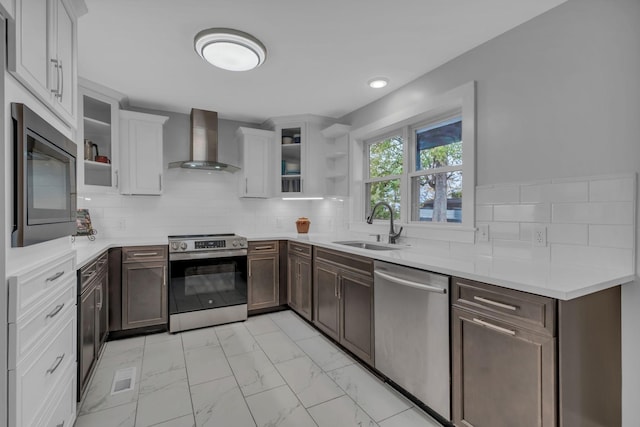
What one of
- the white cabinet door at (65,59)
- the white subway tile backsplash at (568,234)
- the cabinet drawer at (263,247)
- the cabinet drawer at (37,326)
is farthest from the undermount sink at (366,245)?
the white cabinet door at (65,59)

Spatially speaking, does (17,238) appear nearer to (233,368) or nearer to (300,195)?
(233,368)

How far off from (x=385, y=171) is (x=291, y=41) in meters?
1.70

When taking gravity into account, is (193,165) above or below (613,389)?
above

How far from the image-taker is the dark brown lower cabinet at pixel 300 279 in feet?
10.4

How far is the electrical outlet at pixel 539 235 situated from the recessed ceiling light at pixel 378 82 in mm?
1718

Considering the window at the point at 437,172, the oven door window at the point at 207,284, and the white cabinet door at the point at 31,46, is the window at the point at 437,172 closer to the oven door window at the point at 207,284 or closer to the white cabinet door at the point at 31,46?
the oven door window at the point at 207,284

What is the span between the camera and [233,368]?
2.35 metres

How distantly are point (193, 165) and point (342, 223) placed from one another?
1845mm

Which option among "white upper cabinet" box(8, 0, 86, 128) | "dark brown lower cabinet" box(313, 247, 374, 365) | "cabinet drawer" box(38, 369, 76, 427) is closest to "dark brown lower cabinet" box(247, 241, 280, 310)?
"dark brown lower cabinet" box(313, 247, 374, 365)

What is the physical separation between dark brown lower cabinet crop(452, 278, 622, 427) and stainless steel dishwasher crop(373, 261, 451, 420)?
74 millimetres

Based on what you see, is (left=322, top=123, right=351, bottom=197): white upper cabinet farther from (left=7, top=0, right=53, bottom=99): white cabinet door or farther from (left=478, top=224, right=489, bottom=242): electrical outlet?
(left=7, top=0, right=53, bottom=99): white cabinet door

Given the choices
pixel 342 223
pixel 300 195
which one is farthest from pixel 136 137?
pixel 342 223

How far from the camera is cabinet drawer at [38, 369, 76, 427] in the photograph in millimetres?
1298

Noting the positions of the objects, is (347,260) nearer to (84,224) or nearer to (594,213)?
(594,213)
